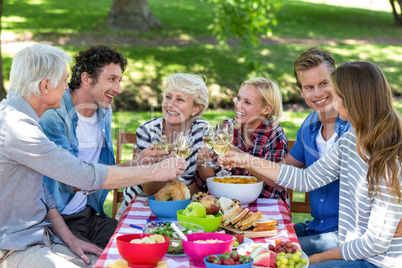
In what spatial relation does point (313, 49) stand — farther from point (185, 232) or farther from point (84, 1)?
point (84, 1)

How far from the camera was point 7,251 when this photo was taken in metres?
2.84

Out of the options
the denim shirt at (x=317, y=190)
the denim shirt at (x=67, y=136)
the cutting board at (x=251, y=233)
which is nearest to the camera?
the cutting board at (x=251, y=233)

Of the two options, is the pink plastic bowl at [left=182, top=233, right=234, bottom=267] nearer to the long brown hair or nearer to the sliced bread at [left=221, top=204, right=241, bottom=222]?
the sliced bread at [left=221, top=204, right=241, bottom=222]

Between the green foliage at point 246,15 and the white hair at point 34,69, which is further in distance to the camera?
the green foliage at point 246,15

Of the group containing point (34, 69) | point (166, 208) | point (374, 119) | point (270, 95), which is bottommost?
point (166, 208)

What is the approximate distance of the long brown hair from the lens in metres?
2.70

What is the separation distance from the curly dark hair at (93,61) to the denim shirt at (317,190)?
1.81 metres

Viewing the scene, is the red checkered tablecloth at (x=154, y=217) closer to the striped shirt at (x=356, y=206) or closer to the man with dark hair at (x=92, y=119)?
the striped shirt at (x=356, y=206)

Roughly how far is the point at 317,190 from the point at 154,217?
4.27ft

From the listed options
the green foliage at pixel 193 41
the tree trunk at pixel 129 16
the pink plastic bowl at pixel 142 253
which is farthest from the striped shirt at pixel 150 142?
the tree trunk at pixel 129 16

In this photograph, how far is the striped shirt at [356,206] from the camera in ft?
8.79

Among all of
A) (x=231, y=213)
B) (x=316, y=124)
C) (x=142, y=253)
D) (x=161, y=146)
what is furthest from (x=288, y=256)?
(x=316, y=124)

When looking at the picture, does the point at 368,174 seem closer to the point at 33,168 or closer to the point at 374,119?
the point at 374,119

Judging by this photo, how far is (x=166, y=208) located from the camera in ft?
9.96
